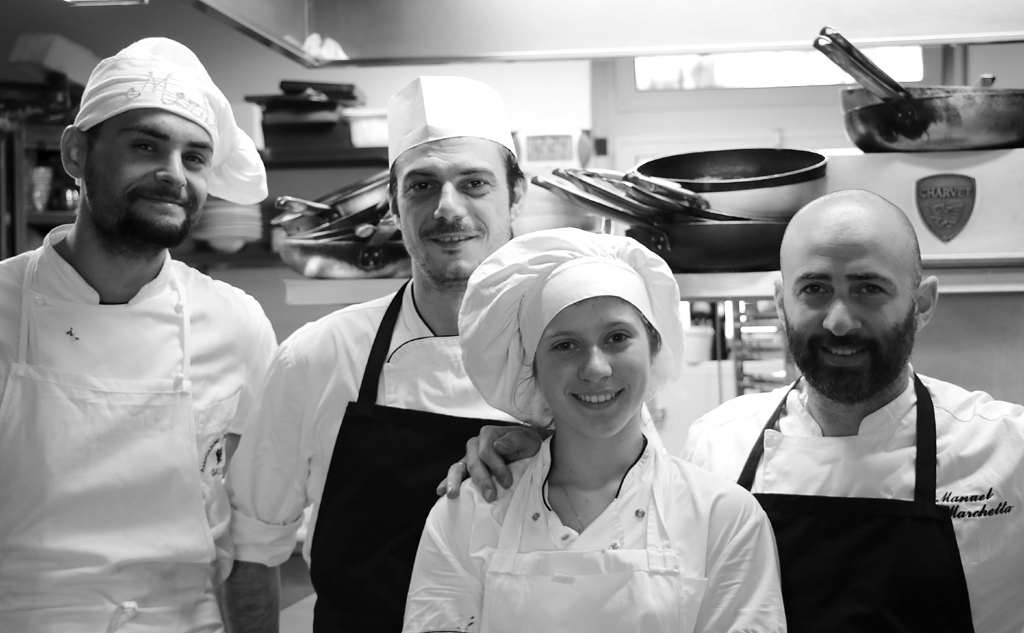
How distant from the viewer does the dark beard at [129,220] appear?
1644 millimetres

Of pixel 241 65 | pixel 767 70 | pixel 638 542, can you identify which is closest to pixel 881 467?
pixel 638 542

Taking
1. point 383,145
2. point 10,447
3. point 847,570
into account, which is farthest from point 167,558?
point 383,145

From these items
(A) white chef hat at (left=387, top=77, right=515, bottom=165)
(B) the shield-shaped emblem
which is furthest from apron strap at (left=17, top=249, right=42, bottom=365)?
(B) the shield-shaped emblem

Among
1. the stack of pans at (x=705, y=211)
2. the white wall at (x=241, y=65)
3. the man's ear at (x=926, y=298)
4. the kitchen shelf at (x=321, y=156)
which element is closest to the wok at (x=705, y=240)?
the stack of pans at (x=705, y=211)

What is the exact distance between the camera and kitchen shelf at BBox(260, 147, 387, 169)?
386cm

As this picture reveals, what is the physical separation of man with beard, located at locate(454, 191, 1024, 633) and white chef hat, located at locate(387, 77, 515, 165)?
0.57m

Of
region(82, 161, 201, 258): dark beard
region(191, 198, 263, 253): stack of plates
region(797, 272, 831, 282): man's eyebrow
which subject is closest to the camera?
region(797, 272, 831, 282): man's eyebrow

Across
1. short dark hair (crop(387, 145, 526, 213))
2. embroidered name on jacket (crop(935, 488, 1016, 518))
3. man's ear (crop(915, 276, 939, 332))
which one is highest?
short dark hair (crop(387, 145, 526, 213))

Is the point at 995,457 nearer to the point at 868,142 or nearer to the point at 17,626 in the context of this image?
the point at 868,142

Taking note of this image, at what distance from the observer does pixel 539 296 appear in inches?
54.5

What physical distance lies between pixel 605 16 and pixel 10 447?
1227mm

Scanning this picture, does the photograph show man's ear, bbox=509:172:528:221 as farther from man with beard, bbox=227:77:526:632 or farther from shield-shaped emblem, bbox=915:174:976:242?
shield-shaped emblem, bbox=915:174:976:242

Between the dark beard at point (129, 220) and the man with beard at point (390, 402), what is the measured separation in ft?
0.95

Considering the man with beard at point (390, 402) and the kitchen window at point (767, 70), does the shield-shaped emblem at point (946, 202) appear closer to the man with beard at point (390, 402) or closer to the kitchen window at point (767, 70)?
the man with beard at point (390, 402)
